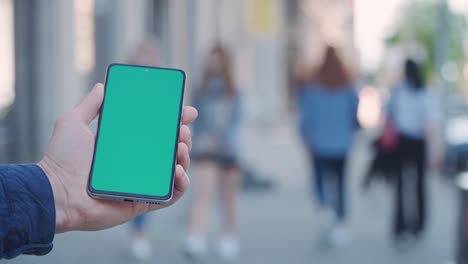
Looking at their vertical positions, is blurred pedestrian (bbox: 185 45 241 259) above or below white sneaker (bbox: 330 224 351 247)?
above

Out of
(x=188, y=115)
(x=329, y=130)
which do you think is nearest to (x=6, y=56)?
(x=329, y=130)

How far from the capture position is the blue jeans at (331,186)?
9.66m

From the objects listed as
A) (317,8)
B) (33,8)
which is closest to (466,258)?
(33,8)

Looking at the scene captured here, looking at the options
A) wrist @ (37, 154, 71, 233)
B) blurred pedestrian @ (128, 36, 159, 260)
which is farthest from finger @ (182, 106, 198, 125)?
blurred pedestrian @ (128, 36, 159, 260)

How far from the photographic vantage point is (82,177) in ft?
6.23

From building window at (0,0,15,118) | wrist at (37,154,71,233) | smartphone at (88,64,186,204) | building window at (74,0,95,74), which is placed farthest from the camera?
building window at (74,0,95,74)

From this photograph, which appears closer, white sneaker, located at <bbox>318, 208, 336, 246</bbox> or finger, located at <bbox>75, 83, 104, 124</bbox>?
finger, located at <bbox>75, 83, 104, 124</bbox>

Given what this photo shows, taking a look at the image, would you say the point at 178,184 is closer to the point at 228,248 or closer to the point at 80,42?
the point at 228,248

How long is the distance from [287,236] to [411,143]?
5.67 ft

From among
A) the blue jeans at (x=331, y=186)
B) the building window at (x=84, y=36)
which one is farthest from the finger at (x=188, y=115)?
the building window at (x=84, y=36)

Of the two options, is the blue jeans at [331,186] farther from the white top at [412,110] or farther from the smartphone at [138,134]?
the smartphone at [138,134]

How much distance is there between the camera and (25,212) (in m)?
1.69

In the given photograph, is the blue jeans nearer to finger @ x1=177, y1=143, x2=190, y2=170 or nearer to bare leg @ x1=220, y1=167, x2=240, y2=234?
bare leg @ x1=220, y1=167, x2=240, y2=234

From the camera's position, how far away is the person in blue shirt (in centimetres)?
168
